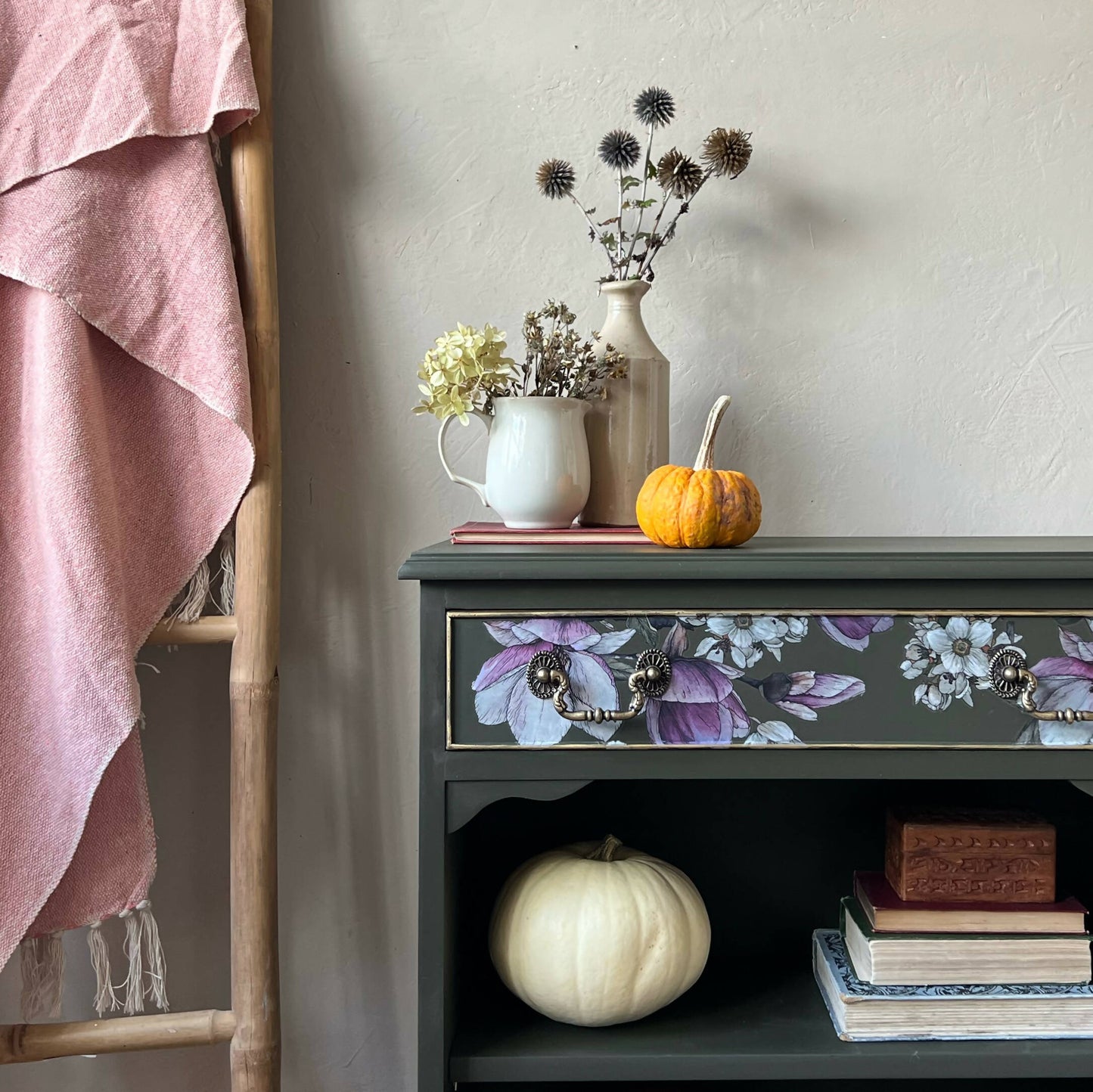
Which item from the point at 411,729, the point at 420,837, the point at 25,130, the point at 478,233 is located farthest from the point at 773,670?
the point at 25,130

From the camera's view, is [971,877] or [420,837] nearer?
[420,837]

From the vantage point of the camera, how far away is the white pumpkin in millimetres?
911

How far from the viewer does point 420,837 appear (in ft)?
2.82

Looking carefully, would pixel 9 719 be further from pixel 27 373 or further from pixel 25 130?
pixel 25 130

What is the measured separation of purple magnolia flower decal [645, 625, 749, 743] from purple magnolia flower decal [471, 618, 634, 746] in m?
0.04

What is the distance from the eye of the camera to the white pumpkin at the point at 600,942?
911 mm

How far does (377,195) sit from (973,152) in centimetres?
70

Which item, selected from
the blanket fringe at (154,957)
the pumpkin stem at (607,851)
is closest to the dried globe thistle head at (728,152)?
the pumpkin stem at (607,851)

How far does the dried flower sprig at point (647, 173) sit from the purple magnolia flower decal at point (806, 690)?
0.48 metres

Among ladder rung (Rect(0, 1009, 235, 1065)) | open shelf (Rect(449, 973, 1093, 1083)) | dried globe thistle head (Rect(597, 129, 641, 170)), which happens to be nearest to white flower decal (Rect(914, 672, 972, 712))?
open shelf (Rect(449, 973, 1093, 1083))

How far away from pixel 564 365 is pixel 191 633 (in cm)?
48

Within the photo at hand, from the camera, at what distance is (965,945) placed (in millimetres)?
941

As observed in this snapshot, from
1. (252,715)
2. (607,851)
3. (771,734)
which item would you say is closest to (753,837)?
(607,851)

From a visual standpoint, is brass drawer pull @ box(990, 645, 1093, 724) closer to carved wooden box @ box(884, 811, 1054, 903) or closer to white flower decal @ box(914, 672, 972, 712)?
white flower decal @ box(914, 672, 972, 712)
